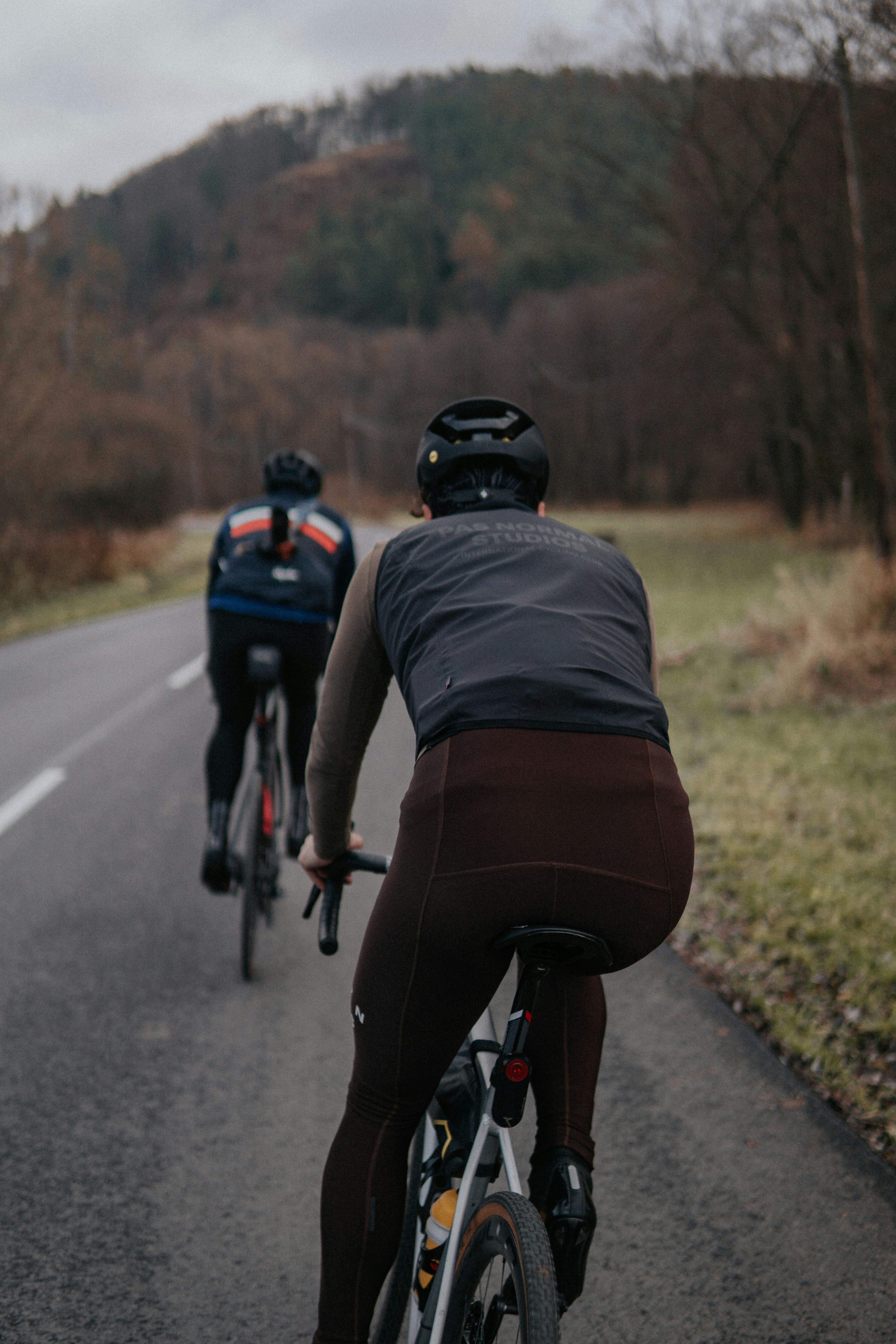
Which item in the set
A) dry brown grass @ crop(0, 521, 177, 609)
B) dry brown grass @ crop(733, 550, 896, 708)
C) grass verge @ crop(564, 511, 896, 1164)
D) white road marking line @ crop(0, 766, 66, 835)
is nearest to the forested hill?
dry brown grass @ crop(0, 521, 177, 609)

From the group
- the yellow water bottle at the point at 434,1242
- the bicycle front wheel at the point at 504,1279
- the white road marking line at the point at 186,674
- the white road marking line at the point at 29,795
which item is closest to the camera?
the bicycle front wheel at the point at 504,1279

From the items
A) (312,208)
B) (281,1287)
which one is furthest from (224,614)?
(312,208)

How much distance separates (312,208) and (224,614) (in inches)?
7535

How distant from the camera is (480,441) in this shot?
2.10 metres

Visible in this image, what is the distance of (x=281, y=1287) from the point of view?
2652mm

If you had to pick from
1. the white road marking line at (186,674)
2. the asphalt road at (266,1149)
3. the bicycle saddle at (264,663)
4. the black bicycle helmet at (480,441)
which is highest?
the black bicycle helmet at (480,441)

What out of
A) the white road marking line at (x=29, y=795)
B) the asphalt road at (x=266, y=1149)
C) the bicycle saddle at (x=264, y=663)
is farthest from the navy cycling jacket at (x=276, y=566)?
the white road marking line at (x=29, y=795)

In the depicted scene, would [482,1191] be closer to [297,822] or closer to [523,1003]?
[523,1003]

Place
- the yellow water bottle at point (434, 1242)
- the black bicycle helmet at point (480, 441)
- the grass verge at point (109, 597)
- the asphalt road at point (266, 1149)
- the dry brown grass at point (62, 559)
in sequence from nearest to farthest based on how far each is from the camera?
the yellow water bottle at point (434, 1242) < the black bicycle helmet at point (480, 441) < the asphalt road at point (266, 1149) < the grass verge at point (109, 597) < the dry brown grass at point (62, 559)

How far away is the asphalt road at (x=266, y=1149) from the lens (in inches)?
101

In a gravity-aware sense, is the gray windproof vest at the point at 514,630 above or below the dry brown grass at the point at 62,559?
above

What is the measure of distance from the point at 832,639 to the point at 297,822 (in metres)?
7.60

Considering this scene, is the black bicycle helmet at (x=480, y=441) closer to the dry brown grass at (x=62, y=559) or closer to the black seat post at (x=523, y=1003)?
the black seat post at (x=523, y=1003)

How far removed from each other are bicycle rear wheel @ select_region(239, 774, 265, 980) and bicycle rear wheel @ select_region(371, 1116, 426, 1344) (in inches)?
85.2
